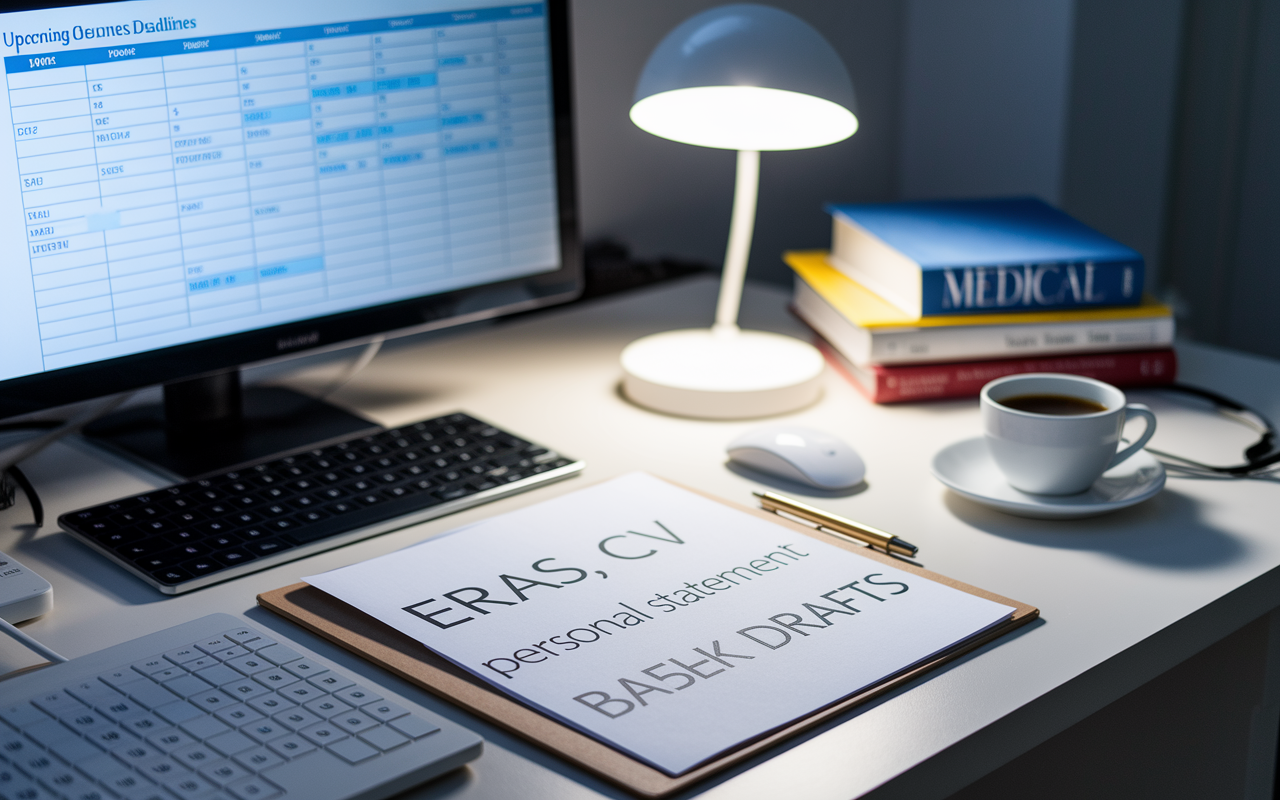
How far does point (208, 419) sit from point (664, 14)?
2.88 ft

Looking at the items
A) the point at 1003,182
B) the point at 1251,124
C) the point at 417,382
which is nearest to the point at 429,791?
the point at 417,382

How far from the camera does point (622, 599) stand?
2.22ft

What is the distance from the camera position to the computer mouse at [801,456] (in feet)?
2.78

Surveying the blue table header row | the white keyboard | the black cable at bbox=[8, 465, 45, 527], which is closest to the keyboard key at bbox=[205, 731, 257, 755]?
the white keyboard

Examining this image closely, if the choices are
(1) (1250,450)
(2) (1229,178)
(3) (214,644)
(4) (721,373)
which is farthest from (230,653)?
(2) (1229,178)

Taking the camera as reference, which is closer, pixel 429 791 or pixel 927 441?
pixel 429 791

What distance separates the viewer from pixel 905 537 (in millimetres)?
780

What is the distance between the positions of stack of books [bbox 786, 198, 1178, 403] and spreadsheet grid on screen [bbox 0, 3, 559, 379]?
32cm

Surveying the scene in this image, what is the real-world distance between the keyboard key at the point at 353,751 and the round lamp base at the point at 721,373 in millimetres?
528

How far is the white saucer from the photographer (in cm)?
79

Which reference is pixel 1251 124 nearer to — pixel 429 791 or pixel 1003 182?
pixel 1003 182

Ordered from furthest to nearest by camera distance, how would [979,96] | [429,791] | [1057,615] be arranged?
[979,96] → [1057,615] → [429,791]

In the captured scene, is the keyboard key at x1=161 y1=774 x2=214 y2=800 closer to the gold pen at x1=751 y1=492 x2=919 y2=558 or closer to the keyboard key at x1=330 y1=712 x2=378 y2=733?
the keyboard key at x1=330 y1=712 x2=378 y2=733

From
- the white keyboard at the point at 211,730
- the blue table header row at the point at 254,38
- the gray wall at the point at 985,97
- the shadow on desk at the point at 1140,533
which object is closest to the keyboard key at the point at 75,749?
the white keyboard at the point at 211,730
